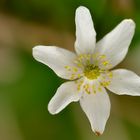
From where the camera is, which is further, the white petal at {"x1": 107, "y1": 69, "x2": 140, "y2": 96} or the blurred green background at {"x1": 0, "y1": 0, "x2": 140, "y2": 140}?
the blurred green background at {"x1": 0, "y1": 0, "x2": 140, "y2": 140}

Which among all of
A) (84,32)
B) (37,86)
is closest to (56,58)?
(84,32)

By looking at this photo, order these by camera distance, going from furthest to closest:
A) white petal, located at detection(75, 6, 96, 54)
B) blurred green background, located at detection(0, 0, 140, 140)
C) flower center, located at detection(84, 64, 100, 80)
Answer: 1. blurred green background, located at detection(0, 0, 140, 140)
2. flower center, located at detection(84, 64, 100, 80)
3. white petal, located at detection(75, 6, 96, 54)

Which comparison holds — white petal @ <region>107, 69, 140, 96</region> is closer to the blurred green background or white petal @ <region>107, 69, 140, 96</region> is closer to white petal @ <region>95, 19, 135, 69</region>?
white petal @ <region>95, 19, 135, 69</region>

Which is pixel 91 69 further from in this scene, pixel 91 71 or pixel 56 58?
pixel 56 58

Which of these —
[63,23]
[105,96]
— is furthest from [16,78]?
[105,96]

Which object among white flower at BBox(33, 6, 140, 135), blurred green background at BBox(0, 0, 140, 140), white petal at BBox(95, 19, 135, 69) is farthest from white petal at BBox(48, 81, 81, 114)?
blurred green background at BBox(0, 0, 140, 140)

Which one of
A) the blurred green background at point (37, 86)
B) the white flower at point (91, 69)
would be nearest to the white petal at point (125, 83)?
the white flower at point (91, 69)

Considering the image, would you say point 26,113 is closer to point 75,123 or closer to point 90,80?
point 75,123

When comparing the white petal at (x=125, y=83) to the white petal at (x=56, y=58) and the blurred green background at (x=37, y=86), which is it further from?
the blurred green background at (x=37, y=86)
